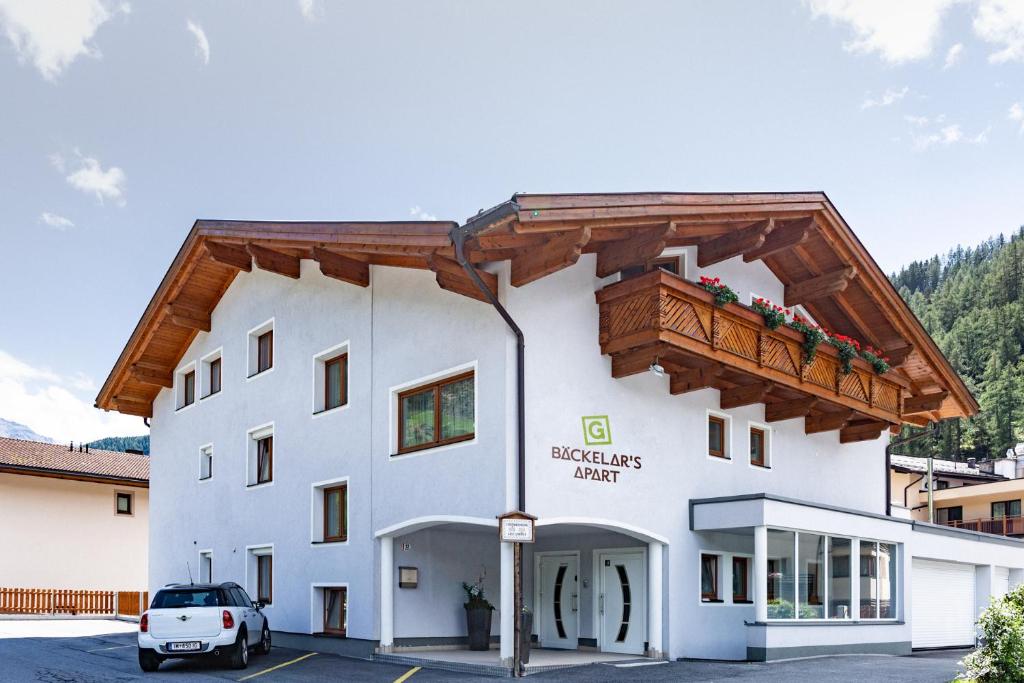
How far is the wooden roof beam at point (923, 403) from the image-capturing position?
24391 mm

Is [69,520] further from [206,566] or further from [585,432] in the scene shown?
[585,432]

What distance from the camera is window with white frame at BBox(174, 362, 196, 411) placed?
89.4ft

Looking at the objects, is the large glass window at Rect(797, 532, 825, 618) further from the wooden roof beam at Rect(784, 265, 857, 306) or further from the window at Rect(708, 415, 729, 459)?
the wooden roof beam at Rect(784, 265, 857, 306)

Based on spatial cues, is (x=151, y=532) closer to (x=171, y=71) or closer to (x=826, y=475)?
(x=171, y=71)

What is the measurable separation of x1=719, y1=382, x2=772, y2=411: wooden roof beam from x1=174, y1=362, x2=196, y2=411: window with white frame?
14262mm

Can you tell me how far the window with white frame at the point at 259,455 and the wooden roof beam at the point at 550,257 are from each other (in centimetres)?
895

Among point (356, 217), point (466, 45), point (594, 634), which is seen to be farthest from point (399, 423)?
point (466, 45)

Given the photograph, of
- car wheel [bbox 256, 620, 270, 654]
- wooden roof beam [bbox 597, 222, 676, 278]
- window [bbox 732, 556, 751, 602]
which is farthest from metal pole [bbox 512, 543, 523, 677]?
car wheel [bbox 256, 620, 270, 654]

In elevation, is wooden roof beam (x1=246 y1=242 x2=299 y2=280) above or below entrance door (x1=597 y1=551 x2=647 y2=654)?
above

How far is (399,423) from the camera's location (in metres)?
18.3

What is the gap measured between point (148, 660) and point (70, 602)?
17.1 metres

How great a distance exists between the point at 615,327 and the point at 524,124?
7195 millimetres

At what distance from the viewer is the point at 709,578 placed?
60.2 feet

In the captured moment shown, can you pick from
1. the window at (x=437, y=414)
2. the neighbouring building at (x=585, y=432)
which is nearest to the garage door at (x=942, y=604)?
the neighbouring building at (x=585, y=432)
